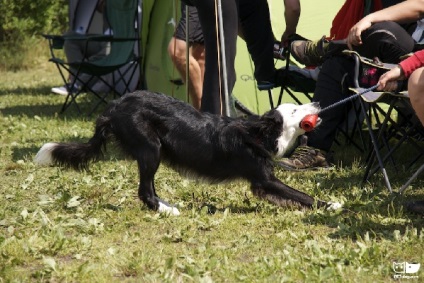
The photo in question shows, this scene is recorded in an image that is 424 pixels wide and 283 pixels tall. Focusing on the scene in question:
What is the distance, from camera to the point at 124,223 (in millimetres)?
4027

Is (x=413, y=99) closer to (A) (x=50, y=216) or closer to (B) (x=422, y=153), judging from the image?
(B) (x=422, y=153)

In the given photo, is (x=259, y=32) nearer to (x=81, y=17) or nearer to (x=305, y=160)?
(x=305, y=160)

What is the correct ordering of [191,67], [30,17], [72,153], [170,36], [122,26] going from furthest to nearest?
[30,17]
[122,26]
[170,36]
[191,67]
[72,153]

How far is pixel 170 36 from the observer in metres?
8.19

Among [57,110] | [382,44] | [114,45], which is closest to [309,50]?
[382,44]

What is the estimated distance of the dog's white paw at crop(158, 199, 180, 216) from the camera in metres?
4.19

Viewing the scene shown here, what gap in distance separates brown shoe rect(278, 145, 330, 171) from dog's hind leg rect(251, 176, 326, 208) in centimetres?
108

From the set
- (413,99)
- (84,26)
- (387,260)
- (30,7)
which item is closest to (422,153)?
(413,99)

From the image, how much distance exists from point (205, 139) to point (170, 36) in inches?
160

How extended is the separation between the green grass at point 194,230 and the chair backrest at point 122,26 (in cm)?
329

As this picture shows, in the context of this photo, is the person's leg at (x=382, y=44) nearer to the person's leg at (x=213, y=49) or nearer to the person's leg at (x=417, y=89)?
the person's leg at (x=213, y=49)

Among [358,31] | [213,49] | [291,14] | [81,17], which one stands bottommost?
[81,17]

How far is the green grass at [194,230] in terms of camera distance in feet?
10.5

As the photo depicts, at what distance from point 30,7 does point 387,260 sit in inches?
429
